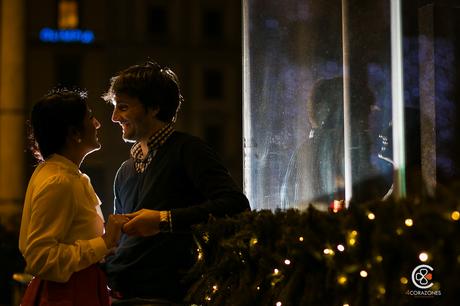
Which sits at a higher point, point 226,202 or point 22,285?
point 226,202

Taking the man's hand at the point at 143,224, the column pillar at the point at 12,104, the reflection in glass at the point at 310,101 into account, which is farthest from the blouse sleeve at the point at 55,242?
the column pillar at the point at 12,104

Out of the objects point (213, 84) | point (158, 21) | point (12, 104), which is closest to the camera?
point (12, 104)

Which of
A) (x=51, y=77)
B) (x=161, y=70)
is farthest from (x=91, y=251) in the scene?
(x=51, y=77)

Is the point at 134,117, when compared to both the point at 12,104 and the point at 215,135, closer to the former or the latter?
the point at 12,104

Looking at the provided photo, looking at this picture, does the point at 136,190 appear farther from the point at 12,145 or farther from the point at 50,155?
the point at 12,145

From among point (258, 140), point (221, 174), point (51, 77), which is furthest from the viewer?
point (51, 77)

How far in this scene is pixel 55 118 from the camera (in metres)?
3.41

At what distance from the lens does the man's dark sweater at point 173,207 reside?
11.0 feet

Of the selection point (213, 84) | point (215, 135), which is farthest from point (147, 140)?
point (213, 84)

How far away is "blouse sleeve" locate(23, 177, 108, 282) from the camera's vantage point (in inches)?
123

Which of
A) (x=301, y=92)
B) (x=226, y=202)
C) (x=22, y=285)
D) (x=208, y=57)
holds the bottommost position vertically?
(x=22, y=285)

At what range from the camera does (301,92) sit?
4.46 meters

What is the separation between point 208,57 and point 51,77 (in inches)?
248

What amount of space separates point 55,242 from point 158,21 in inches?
1188
